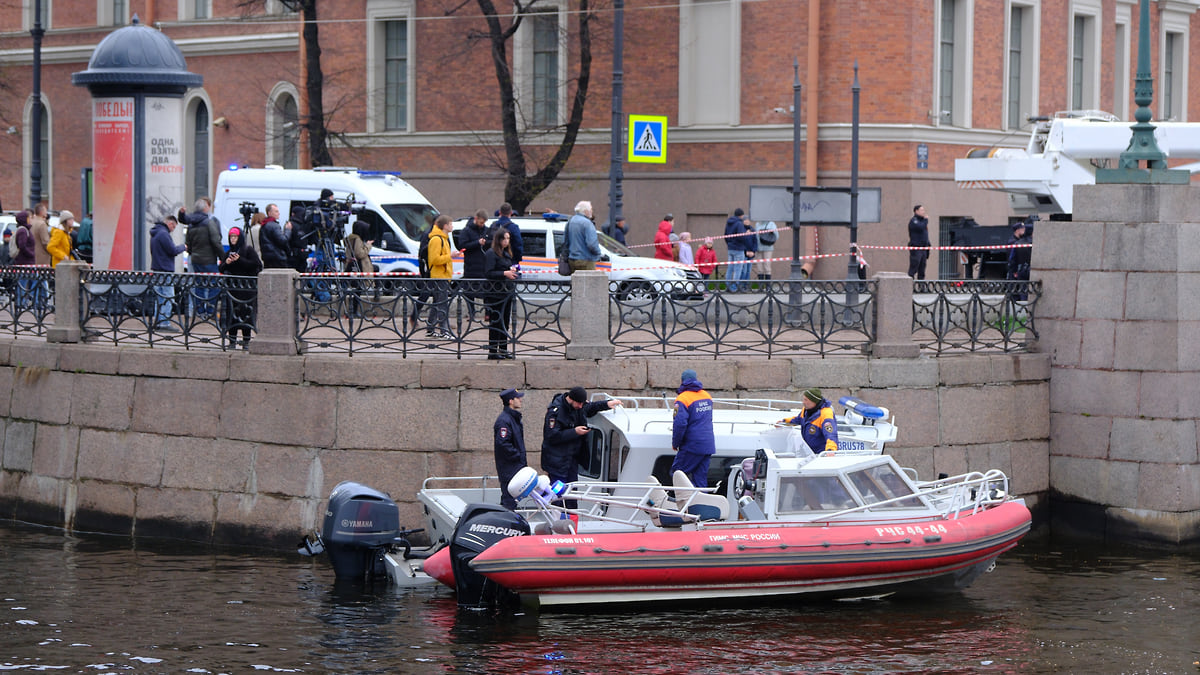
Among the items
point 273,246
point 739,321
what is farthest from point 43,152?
point 739,321

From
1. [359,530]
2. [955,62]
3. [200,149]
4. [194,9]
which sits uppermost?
[194,9]

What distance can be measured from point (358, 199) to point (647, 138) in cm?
454

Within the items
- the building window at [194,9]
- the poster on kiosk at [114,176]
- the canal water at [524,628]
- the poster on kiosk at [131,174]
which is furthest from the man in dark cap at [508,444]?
the building window at [194,9]

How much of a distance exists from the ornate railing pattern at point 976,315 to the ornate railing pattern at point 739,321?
745mm

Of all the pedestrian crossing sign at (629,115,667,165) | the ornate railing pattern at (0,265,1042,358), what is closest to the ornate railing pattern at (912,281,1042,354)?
the ornate railing pattern at (0,265,1042,358)

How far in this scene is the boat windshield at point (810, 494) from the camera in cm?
1318

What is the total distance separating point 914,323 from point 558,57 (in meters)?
16.8

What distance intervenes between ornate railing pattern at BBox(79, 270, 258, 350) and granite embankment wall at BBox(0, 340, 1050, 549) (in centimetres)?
31

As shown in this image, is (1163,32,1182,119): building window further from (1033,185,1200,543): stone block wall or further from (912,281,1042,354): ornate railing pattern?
(912,281,1042,354): ornate railing pattern

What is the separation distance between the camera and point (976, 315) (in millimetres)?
16438

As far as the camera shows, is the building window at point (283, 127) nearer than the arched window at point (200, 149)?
Yes

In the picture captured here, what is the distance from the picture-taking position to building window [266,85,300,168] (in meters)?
36.3

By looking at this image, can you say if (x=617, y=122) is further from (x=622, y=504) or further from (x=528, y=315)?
(x=622, y=504)

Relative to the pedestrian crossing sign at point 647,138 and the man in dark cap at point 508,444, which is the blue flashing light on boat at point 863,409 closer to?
the man in dark cap at point 508,444
